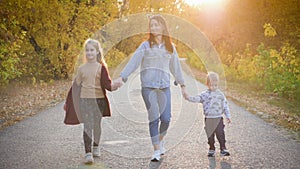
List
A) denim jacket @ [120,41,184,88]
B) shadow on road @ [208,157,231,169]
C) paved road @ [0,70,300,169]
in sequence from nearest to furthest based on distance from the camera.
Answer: shadow on road @ [208,157,231,169], paved road @ [0,70,300,169], denim jacket @ [120,41,184,88]

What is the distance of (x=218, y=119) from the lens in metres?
5.86

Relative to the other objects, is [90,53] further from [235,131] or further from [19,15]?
[19,15]

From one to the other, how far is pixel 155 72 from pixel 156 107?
455mm

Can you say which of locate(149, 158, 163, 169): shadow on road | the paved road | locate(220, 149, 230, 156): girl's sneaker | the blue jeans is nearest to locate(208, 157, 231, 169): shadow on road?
the paved road

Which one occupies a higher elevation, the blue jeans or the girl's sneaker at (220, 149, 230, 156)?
the blue jeans

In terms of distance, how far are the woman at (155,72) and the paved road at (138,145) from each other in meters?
0.52

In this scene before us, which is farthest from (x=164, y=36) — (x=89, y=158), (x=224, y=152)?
(x=89, y=158)

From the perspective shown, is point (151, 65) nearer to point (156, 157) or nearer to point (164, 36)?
point (164, 36)

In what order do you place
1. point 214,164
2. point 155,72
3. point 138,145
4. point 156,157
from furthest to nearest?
point 138,145 → point 155,72 → point 156,157 → point 214,164

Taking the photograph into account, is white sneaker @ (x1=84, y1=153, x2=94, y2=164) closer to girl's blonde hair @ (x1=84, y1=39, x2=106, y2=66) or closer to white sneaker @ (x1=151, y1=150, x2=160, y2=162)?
white sneaker @ (x1=151, y1=150, x2=160, y2=162)

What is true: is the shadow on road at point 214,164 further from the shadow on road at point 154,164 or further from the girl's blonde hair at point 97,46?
the girl's blonde hair at point 97,46

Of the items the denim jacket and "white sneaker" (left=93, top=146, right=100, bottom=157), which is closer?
the denim jacket

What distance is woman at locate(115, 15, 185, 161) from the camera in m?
5.64

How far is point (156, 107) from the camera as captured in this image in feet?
18.6
